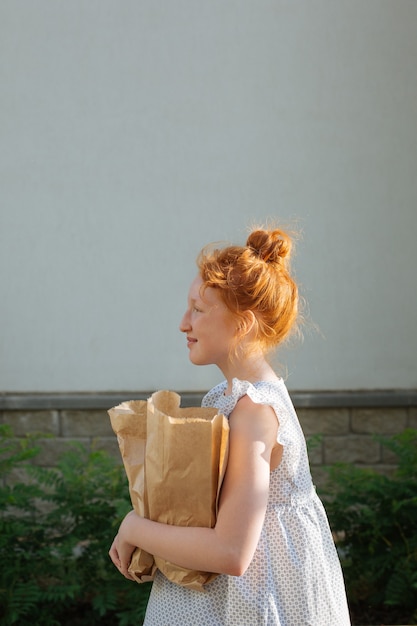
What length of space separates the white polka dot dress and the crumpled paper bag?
6 centimetres

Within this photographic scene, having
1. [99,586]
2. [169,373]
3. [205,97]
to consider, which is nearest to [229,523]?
[99,586]

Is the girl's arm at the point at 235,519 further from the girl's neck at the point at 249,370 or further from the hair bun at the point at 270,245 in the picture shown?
the hair bun at the point at 270,245

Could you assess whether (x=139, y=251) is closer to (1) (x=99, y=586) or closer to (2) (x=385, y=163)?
(2) (x=385, y=163)

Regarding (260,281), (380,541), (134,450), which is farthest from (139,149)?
(134,450)

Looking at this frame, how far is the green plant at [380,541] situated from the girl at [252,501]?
2.11 metres

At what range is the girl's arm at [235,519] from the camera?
1755mm

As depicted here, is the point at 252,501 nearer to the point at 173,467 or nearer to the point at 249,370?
the point at 173,467

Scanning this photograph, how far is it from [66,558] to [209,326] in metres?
2.36

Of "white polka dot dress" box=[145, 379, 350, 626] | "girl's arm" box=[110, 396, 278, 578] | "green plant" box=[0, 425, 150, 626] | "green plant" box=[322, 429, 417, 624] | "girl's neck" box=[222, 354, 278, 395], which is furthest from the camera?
"green plant" box=[322, 429, 417, 624]

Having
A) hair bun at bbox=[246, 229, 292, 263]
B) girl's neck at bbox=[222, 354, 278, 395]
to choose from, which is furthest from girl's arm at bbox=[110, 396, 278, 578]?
hair bun at bbox=[246, 229, 292, 263]

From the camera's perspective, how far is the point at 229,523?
1.76 m

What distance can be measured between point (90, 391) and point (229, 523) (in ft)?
13.3

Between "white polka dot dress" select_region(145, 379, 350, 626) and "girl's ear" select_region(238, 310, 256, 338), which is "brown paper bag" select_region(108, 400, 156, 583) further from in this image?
"girl's ear" select_region(238, 310, 256, 338)

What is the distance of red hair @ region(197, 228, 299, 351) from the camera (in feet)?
6.44
